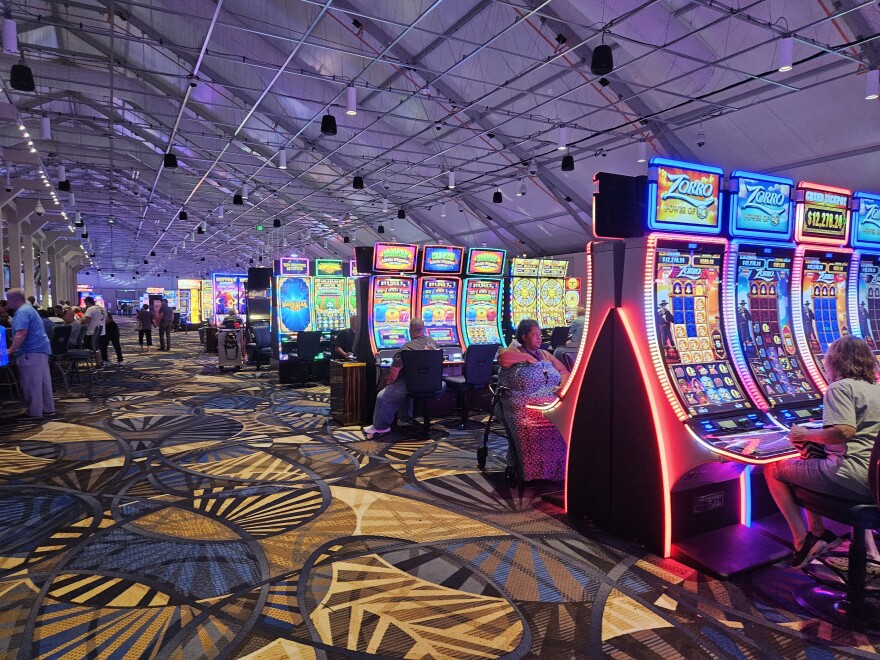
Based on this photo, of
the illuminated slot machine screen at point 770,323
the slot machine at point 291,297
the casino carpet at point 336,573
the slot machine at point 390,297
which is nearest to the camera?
the casino carpet at point 336,573

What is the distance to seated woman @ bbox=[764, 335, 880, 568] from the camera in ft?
7.77

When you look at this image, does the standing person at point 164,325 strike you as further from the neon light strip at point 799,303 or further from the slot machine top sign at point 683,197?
the neon light strip at point 799,303

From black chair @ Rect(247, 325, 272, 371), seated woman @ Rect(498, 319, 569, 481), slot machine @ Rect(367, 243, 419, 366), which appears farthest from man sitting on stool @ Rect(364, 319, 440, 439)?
black chair @ Rect(247, 325, 272, 371)

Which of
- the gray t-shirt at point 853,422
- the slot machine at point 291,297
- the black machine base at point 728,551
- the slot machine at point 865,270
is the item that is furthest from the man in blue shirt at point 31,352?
the slot machine at point 865,270

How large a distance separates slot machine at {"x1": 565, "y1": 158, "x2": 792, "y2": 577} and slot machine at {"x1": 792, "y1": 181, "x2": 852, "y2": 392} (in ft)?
2.20

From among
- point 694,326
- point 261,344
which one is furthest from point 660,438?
point 261,344

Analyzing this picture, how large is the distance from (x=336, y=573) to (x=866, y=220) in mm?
4045

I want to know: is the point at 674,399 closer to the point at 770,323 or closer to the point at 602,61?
the point at 770,323

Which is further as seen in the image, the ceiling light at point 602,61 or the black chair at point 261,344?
the black chair at point 261,344

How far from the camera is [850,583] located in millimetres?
2473

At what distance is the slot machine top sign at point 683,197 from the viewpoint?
2.86 metres

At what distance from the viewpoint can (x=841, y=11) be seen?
7051mm

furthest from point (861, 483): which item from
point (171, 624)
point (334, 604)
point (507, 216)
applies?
point (507, 216)

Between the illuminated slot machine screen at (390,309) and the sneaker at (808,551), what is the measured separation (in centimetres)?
423
